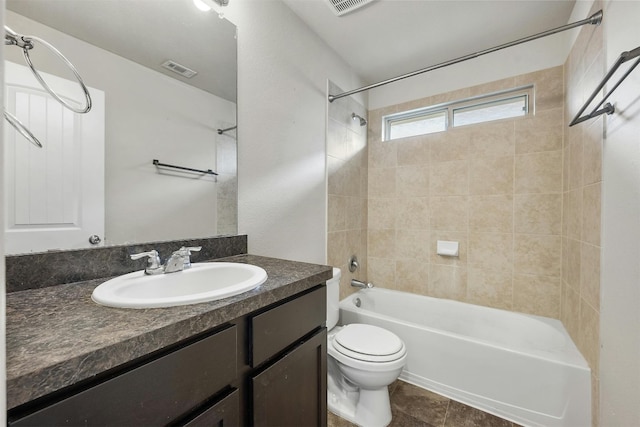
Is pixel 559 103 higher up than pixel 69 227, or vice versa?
pixel 559 103

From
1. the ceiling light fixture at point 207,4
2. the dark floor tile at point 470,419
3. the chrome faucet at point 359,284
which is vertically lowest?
the dark floor tile at point 470,419

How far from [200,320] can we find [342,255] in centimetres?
174

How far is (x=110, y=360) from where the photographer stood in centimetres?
46

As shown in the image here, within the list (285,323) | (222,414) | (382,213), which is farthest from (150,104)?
(382,213)

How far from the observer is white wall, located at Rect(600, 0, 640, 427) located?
0.98m

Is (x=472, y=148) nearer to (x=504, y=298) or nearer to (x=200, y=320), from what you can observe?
A: (x=504, y=298)

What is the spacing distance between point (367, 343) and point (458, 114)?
80.5 inches

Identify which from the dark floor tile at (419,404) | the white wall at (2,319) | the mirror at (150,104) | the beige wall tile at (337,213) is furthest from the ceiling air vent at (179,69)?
the dark floor tile at (419,404)

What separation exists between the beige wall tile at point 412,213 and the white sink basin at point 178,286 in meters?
1.84

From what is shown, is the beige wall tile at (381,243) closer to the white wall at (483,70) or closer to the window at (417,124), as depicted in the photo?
the window at (417,124)

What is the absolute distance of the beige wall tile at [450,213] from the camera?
225 centimetres

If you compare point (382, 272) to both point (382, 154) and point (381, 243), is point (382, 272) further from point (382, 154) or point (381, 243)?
point (382, 154)

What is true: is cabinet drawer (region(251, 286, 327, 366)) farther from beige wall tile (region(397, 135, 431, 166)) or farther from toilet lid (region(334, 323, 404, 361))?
beige wall tile (region(397, 135, 431, 166))

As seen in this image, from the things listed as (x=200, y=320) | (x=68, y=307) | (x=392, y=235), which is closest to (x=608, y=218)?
(x=392, y=235)
